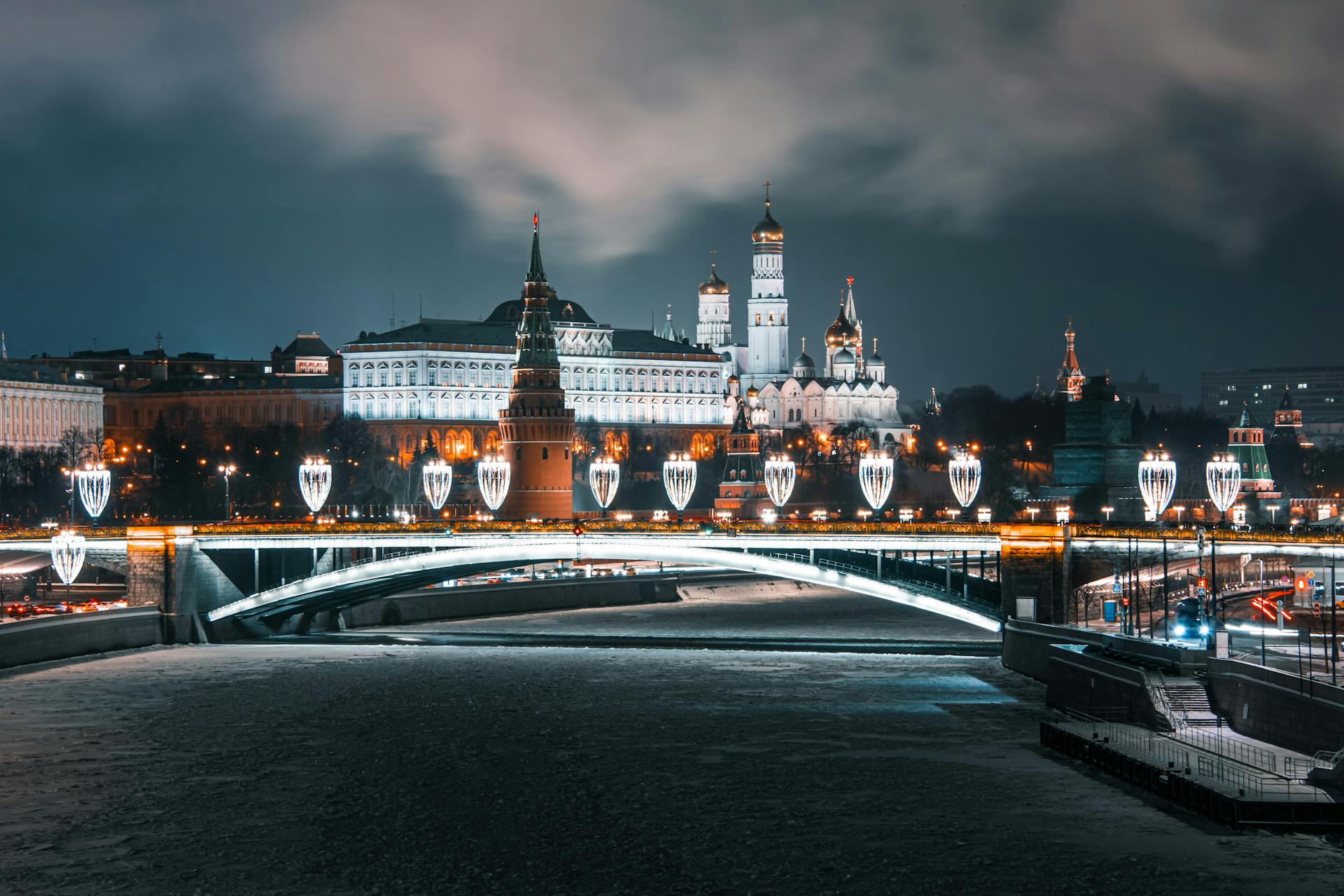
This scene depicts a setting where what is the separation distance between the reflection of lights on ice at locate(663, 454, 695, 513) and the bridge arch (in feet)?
60.1

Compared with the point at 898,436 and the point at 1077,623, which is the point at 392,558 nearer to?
the point at 1077,623

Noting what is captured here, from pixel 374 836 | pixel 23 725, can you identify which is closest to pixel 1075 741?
pixel 374 836

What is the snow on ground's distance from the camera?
29.6 meters

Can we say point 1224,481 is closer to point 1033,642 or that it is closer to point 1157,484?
point 1157,484

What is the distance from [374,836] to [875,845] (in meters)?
8.31

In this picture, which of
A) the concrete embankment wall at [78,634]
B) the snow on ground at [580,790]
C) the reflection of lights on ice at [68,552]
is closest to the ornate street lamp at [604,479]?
the concrete embankment wall at [78,634]

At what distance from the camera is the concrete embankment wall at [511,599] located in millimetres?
67500

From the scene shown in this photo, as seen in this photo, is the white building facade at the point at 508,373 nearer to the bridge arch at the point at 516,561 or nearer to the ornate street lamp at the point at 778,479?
the ornate street lamp at the point at 778,479

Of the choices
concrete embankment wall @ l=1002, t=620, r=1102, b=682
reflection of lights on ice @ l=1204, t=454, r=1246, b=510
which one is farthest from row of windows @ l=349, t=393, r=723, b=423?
A: concrete embankment wall @ l=1002, t=620, r=1102, b=682

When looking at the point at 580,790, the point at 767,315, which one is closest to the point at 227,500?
the point at 580,790

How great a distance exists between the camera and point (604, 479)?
94.0 m

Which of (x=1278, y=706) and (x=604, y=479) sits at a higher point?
(x=604, y=479)

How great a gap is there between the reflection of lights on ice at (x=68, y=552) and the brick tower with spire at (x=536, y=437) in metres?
28.3

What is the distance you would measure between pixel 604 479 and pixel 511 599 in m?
21.3
